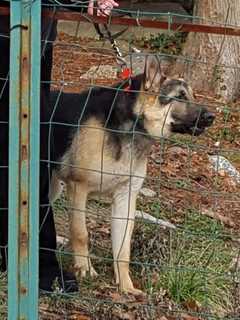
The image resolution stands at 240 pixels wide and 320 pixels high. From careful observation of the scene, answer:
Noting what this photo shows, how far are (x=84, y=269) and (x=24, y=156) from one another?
1.65 metres

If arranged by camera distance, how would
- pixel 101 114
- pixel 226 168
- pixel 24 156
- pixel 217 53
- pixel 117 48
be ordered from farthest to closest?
Result: 1. pixel 217 53
2. pixel 226 168
3. pixel 101 114
4. pixel 117 48
5. pixel 24 156

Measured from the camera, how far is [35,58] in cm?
361

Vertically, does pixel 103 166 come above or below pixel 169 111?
below

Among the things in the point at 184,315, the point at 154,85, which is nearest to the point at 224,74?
the point at 154,85

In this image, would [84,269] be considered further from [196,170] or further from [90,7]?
[196,170]

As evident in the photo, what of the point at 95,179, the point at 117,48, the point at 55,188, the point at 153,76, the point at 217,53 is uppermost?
the point at 117,48

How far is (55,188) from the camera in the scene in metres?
5.64

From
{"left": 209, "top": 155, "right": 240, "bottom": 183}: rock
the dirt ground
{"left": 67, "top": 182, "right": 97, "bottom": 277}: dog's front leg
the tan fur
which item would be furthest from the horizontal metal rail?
{"left": 209, "top": 155, "right": 240, "bottom": 183}: rock

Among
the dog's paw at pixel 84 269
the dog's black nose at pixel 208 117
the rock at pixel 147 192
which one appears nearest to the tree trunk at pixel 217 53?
the rock at pixel 147 192

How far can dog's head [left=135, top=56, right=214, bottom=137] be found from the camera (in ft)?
17.3

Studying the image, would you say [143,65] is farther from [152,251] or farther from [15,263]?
[15,263]

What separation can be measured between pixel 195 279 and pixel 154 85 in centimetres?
118

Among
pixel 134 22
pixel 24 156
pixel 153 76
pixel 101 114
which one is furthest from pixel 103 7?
pixel 101 114

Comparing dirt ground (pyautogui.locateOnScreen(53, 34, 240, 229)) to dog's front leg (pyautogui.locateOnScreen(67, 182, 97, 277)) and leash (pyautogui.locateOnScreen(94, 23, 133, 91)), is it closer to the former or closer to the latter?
dog's front leg (pyautogui.locateOnScreen(67, 182, 97, 277))
